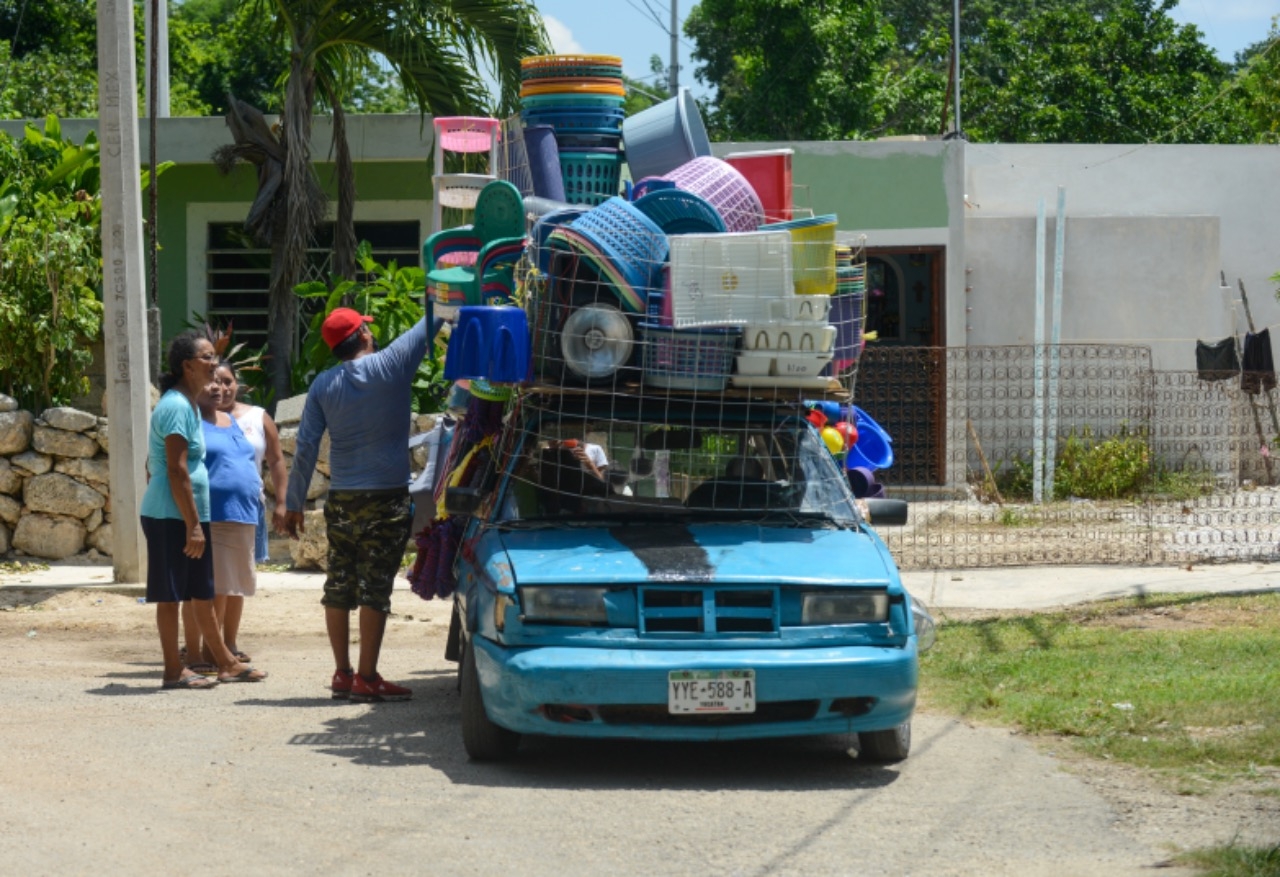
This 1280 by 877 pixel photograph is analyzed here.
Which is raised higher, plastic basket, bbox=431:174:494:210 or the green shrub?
Answer: plastic basket, bbox=431:174:494:210

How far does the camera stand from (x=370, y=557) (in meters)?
7.91

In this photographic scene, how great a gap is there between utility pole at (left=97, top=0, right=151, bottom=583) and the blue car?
5.39 meters

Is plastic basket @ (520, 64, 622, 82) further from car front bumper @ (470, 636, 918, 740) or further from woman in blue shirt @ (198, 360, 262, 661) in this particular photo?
car front bumper @ (470, 636, 918, 740)

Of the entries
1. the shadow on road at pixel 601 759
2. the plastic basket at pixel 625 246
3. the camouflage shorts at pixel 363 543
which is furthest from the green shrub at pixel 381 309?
the plastic basket at pixel 625 246

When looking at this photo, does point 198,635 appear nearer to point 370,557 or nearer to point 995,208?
point 370,557

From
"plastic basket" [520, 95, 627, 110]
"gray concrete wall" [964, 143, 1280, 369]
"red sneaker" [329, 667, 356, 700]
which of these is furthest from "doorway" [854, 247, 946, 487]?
"red sneaker" [329, 667, 356, 700]

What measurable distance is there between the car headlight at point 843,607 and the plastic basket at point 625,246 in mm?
1407

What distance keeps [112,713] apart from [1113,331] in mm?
12894

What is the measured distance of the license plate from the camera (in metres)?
6.12

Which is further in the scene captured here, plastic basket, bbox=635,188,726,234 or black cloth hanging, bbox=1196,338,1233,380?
black cloth hanging, bbox=1196,338,1233,380

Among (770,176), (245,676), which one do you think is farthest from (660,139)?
(245,676)

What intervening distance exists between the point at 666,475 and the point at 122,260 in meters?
5.82

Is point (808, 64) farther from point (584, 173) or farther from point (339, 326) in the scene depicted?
point (339, 326)

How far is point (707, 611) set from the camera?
627 centimetres
